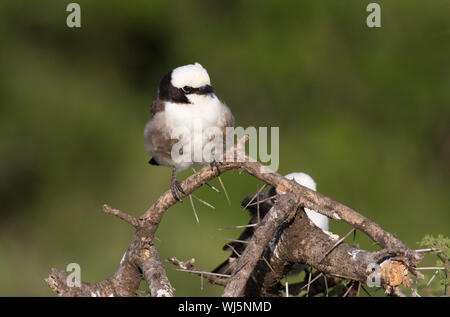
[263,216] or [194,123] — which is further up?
[194,123]

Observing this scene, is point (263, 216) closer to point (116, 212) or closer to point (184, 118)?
point (184, 118)

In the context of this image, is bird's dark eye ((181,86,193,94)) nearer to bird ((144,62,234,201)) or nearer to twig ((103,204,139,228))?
bird ((144,62,234,201))

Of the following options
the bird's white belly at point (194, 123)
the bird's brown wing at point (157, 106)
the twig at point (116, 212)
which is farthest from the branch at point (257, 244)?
the bird's brown wing at point (157, 106)

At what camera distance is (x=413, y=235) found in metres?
4.79

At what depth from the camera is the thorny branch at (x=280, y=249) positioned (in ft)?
6.47

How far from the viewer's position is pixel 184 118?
106 inches

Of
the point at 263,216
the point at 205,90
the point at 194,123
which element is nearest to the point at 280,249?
the point at 194,123

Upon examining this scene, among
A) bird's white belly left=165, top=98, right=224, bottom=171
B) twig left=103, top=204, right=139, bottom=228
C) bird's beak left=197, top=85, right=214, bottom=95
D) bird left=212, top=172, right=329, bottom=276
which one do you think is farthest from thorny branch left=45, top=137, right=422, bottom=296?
bird left=212, top=172, right=329, bottom=276

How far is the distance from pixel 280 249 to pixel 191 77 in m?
0.75

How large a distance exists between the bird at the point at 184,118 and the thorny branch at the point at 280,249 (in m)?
0.34

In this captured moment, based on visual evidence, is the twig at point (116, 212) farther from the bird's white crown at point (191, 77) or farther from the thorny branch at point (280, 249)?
the bird's white crown at point (191, 77)

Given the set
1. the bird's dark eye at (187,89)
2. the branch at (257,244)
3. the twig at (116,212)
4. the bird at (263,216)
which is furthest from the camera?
the bird at (263,216)

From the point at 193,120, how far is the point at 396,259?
1030 millimetres

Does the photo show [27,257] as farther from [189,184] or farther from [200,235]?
[189,184]
